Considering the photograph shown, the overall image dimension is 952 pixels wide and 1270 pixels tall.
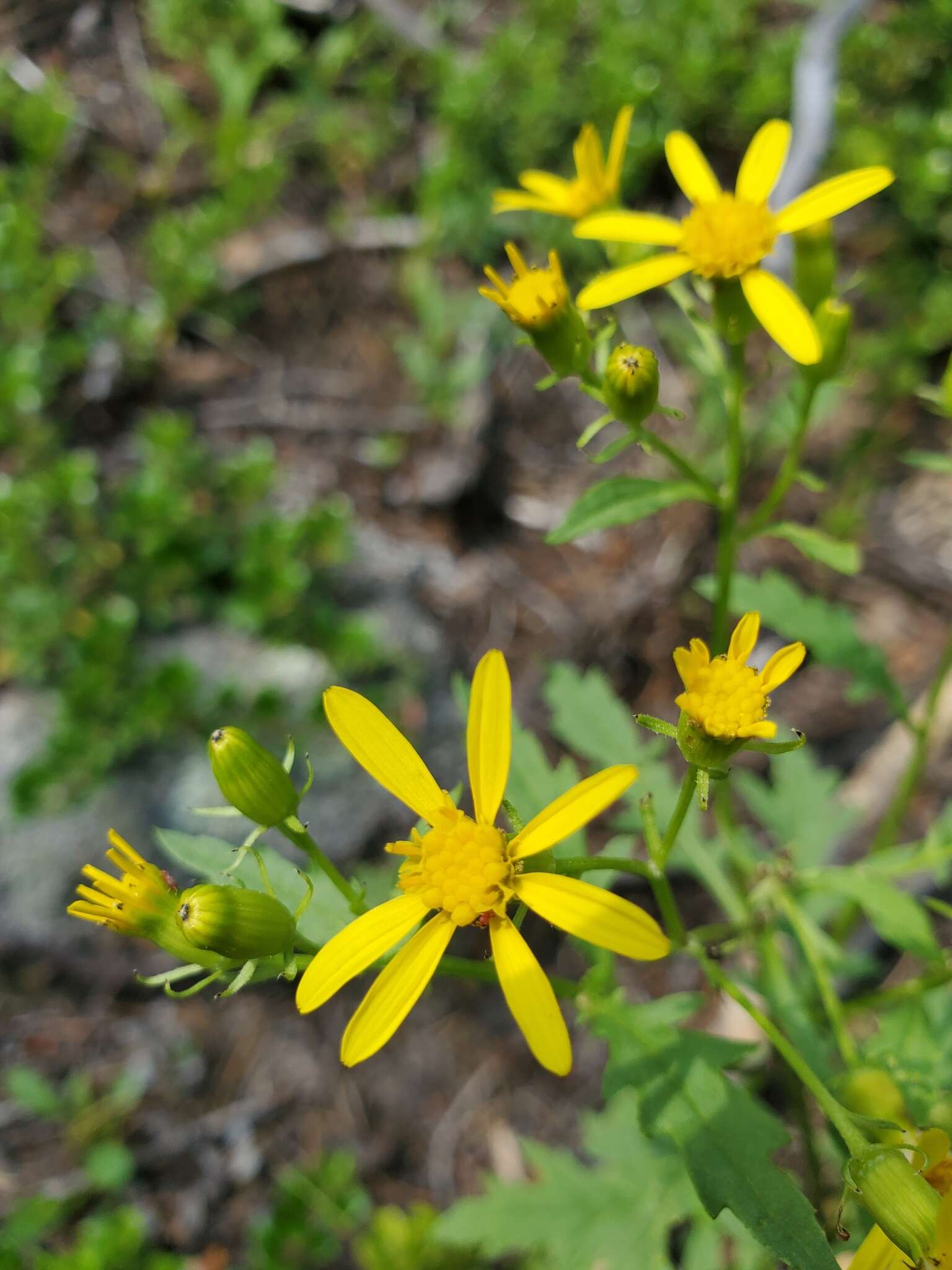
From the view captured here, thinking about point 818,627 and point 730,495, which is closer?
point 730,495

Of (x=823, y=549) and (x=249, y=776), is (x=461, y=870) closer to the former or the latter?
(x=249, y=776)

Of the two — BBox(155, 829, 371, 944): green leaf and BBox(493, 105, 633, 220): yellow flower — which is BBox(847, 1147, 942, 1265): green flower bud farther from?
BBox(493, 105, 633, 220): yellow flower

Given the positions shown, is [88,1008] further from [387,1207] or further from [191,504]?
[191,504]

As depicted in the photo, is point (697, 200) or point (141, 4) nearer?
point (697, 200)

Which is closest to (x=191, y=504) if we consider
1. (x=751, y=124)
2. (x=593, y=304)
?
(x=593, y=304)

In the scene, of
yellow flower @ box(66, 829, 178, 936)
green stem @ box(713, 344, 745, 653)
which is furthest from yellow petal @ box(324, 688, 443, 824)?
green stem @ box(713, 344, 745, 653)

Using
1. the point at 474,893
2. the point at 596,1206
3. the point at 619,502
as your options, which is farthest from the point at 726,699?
the point at 596,1206
